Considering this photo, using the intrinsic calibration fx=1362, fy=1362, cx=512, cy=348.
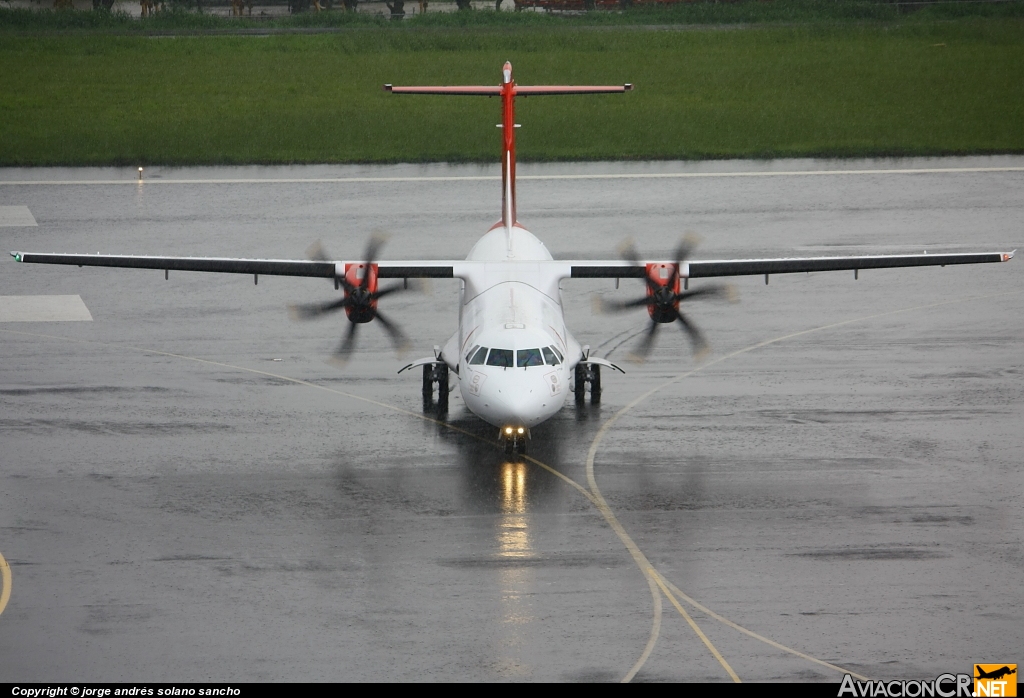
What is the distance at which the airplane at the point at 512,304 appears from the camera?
23984mm

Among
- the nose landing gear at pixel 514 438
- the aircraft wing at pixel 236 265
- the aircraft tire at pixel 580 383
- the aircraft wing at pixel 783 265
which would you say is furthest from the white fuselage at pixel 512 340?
the aircraft wing at pixel 783 265

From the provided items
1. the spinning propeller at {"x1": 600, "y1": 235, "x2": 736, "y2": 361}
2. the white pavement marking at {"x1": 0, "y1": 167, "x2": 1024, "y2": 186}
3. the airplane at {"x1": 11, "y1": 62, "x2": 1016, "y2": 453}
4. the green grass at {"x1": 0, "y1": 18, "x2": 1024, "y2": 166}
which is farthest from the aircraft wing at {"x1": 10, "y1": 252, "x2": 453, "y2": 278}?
the green grass at {"x1": 0, "y1": 18, "x2": 1024, "y2": 166}

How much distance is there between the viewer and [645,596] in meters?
19.4

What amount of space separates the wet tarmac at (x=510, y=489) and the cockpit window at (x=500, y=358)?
1.85m

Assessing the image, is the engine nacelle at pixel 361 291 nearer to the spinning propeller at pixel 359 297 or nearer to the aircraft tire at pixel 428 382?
the spinning propeller at pixel 359 297

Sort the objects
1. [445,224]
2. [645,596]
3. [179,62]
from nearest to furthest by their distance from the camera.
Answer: [645,596], [445,224], [179,62]

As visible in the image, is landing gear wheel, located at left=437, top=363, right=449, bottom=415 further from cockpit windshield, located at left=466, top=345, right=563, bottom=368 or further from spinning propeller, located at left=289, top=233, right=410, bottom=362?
cockpit windshield, located at left=466, top=345, right=563, bottom=368

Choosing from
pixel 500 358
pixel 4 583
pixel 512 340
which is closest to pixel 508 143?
pixel 512 340

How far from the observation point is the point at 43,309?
112ft

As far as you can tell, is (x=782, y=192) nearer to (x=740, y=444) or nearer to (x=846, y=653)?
(x=740, y=444)

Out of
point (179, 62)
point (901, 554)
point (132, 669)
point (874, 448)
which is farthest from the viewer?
point (179, 62)

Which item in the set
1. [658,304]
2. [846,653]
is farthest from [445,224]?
[846,653]

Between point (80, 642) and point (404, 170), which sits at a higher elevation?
point (404, 170)

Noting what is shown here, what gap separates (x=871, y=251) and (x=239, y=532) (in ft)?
75.3
